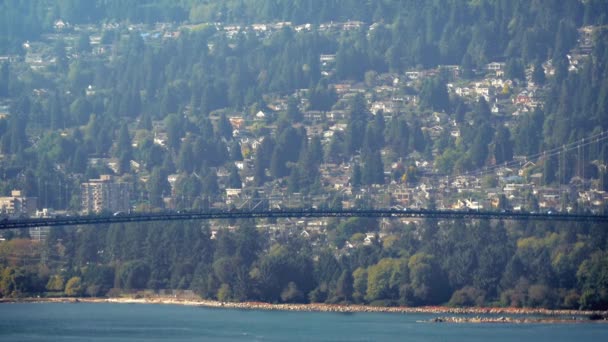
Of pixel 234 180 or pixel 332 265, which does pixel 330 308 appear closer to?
pixel 332 265

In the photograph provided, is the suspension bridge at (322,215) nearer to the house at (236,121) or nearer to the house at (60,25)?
the house at (236,121)

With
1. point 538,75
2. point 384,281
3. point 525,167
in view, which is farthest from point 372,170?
point 384,281

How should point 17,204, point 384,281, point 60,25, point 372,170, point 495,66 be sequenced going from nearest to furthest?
point 384,281 < point 17,204 < point 372,170 < point 495,66 < point 60,25

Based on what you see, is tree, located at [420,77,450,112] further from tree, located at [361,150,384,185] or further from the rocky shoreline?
the rocky shoreline

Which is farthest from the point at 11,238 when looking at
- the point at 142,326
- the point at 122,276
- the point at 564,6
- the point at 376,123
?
the point at 564,6

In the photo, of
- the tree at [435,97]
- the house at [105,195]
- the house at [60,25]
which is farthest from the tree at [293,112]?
the house at [60,25]

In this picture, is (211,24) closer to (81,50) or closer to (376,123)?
(81,50)
